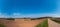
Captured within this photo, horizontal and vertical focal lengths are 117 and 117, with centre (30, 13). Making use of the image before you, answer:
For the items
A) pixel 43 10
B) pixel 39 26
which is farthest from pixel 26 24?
pixel 43 10

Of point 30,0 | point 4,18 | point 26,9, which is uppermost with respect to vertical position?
point 30,0

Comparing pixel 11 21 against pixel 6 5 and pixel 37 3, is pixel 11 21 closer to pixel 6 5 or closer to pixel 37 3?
pixel 6 5

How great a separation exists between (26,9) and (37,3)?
0.16 m

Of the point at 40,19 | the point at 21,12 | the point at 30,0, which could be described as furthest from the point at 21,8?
the point at 40,19

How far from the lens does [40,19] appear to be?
1496 mm

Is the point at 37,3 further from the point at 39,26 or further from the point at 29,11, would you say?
the point at 39,26

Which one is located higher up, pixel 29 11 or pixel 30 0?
pixel 30 0

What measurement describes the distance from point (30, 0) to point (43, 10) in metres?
0.21

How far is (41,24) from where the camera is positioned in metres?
1.48

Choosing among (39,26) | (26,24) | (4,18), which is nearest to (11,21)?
(4,18)

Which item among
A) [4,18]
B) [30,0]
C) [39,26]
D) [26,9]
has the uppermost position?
[30,0]

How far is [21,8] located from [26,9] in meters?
0.07

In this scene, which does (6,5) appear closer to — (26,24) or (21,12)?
(21,12)

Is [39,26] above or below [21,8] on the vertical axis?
below
